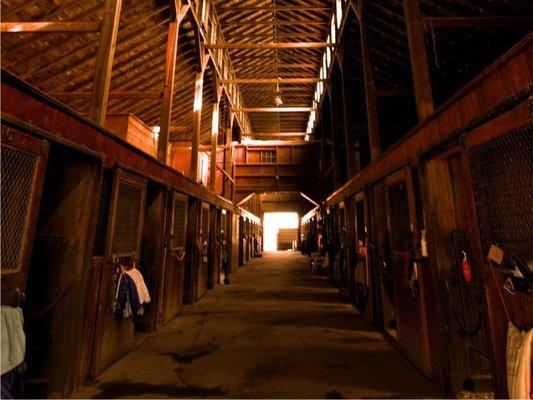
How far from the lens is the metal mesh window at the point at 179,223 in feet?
19.3

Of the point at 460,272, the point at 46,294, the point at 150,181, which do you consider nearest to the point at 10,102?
the point at 46,294

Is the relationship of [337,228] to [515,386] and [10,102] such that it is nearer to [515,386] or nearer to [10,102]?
[515,386]

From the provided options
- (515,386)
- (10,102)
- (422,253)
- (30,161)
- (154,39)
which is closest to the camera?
(515,386)

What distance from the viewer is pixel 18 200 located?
2.40 metres

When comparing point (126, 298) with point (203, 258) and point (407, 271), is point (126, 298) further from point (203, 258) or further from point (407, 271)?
point (203, 258)

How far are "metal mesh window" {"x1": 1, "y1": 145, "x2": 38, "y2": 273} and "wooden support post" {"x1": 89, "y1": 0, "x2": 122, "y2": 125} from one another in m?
1.75

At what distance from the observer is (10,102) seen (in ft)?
7.28

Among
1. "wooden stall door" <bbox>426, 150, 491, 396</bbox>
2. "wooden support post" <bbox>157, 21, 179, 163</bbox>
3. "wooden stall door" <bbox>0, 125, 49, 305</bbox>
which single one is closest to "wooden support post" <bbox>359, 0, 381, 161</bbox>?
"wooden stall door" <bbox>426, 150, 491, 396</bbox>

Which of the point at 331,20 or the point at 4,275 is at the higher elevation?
the point at 331,20

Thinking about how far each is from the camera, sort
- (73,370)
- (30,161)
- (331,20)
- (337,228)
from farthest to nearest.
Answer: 1. (331,20)
2. (337,228)
3. (73,370)
4. (30,161)

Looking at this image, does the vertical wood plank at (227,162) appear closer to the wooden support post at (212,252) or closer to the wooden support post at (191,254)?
the wooden support post at (212,252)

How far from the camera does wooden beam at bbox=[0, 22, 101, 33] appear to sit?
4.49 meters

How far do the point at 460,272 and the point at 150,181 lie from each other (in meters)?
4.85

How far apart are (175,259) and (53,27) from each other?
479 cm
